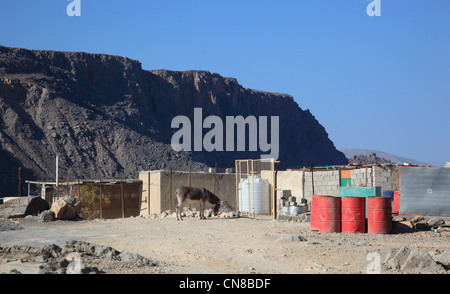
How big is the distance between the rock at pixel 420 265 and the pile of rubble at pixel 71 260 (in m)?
4.91

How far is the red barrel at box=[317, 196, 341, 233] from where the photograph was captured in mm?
17391

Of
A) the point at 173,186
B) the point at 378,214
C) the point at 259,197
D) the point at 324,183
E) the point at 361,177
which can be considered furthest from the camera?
the point at 173,186

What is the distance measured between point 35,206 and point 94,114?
7138cm

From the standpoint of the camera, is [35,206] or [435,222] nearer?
[435,222]

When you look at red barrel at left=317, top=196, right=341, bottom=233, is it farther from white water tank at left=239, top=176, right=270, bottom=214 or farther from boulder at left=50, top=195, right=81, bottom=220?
white water tank at left=239, top=176, right=270, bottom=214

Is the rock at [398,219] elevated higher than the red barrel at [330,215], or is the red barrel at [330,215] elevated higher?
the red barrel at [330,215]

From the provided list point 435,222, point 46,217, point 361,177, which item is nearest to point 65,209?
point 46,217

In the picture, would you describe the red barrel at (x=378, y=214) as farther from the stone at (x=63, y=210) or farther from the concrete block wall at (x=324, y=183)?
the stone at (x=63, y=210)

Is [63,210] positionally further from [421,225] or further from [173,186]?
[421,225]

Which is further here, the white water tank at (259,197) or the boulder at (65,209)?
the white water tank at (259,197)

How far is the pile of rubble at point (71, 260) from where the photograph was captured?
32.2 ft

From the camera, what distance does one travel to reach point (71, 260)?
11.2 m

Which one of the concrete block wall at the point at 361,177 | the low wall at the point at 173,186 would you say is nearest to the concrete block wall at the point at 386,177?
the concrete block wall at the point at 361,177

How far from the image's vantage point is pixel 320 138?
151 meters
